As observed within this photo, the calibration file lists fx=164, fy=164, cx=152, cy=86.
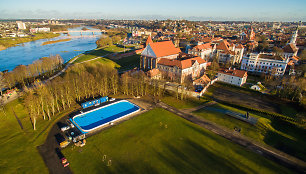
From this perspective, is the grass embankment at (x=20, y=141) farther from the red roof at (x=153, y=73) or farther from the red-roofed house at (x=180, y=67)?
the red-roofed house at (x=180, y=67)

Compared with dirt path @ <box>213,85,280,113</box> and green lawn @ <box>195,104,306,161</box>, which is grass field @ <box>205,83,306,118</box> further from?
green lawn @ <box>195,104,306,161</box>

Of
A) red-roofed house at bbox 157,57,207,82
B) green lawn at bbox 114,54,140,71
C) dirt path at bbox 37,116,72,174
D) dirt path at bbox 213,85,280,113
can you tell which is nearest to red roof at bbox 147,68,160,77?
red-roofed house at bbox 157,57,207,82

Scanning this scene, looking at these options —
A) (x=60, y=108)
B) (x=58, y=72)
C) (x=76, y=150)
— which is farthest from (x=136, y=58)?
(x=76, y=150)

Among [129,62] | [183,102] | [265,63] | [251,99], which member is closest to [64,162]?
[183,102]

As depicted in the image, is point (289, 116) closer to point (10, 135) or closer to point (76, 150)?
point (76, 150)

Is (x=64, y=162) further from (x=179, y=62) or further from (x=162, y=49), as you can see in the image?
(x=162, y=49)
